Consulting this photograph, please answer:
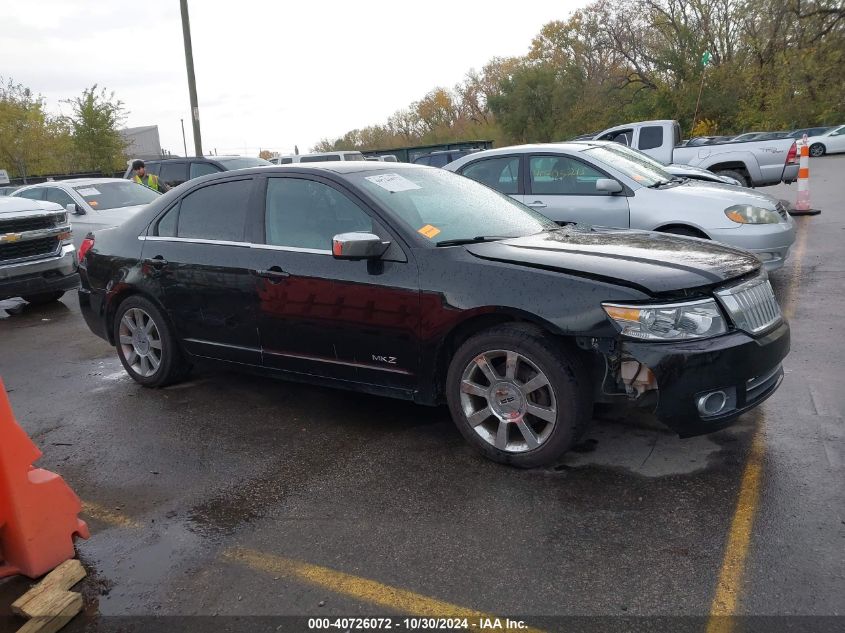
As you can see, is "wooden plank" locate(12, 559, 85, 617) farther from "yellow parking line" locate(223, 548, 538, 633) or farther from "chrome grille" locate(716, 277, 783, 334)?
"chrome grille" locate(716, 277, 783, 334)

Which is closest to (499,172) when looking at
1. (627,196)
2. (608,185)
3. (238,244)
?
(608,185)

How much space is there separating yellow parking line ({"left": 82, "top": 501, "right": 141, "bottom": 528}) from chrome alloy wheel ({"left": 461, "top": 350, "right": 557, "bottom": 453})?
5.88 feet

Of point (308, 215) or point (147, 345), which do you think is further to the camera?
point (147, 345)

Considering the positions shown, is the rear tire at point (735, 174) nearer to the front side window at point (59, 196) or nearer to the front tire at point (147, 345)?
the front side window at point (59, 196)

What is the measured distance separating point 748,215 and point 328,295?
477cm

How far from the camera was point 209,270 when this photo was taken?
4.83m

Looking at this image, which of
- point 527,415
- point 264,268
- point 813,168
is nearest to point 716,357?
point 527,415

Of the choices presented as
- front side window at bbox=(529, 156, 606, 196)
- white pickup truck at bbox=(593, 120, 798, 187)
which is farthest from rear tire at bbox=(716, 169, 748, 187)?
front side window at bbox=(529, 156, 606, 196)

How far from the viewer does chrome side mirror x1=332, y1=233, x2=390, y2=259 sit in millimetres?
3916

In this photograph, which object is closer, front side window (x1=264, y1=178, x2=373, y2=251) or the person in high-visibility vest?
front side window (x1=264, y1=178, x2=373, y2=251)

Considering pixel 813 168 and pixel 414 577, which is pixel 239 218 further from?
pixel 813 168

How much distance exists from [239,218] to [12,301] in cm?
731

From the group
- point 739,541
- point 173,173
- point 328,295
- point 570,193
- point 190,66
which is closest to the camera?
point 739,541

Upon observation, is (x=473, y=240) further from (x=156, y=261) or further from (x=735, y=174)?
(x=735, y=174)
